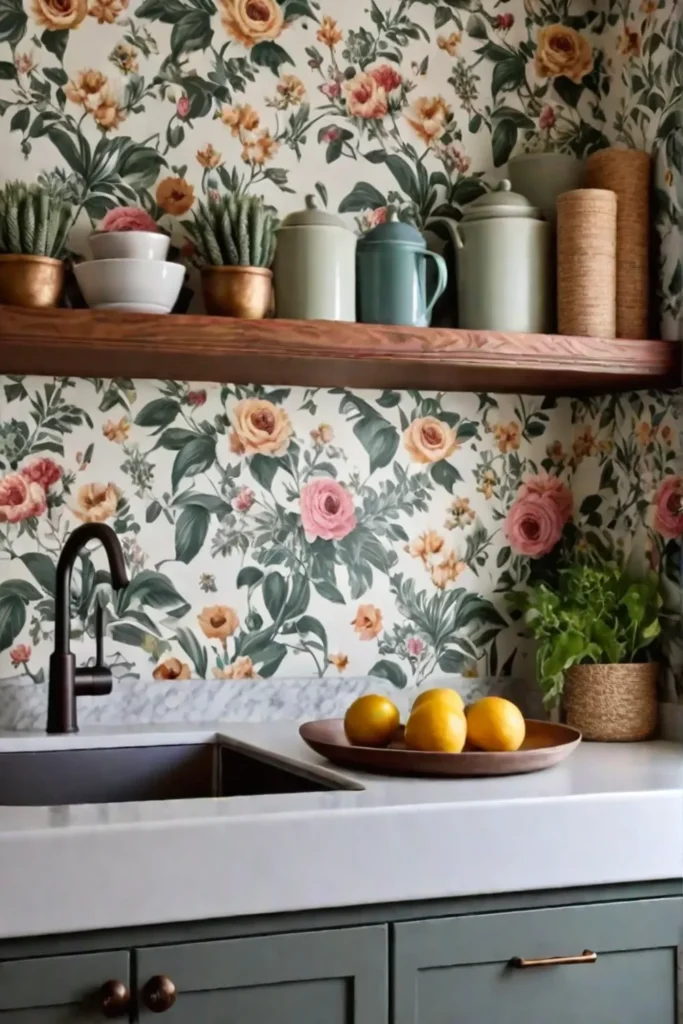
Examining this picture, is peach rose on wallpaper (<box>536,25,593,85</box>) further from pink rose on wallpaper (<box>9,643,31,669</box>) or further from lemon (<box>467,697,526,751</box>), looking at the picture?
pink rose on wallpaper (<box>9,643,31,669</box>)

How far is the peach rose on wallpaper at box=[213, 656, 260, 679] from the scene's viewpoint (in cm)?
227

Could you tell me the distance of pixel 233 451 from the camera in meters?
2.28

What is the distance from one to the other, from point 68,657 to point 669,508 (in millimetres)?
1030

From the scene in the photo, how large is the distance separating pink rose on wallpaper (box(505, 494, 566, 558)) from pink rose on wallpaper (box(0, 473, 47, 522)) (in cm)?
85

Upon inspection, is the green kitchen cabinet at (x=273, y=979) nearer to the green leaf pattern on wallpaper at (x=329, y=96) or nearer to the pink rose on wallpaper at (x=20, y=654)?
the pink rose on wallpaper at (x=20, y=654)

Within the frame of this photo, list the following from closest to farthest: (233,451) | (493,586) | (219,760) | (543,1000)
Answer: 1. (543,1000)
2. (219,760)
3. (233,451)
4. (493,586)

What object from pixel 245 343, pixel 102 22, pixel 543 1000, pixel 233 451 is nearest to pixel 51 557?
pixel 233 451

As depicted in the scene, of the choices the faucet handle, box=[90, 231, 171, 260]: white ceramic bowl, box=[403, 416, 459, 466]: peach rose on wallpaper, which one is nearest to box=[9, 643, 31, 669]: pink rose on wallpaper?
the faucet handle

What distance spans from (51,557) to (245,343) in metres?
0.50

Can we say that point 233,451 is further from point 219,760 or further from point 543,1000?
point 543,1000

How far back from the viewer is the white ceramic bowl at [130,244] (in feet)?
6.61

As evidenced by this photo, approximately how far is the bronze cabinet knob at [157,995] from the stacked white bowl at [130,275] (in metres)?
0.96

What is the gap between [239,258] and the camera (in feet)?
6.81

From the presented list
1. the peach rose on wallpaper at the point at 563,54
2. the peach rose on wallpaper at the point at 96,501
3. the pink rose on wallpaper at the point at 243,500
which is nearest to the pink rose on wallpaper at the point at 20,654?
the peach rose on wallpaper at the point at 96,501
